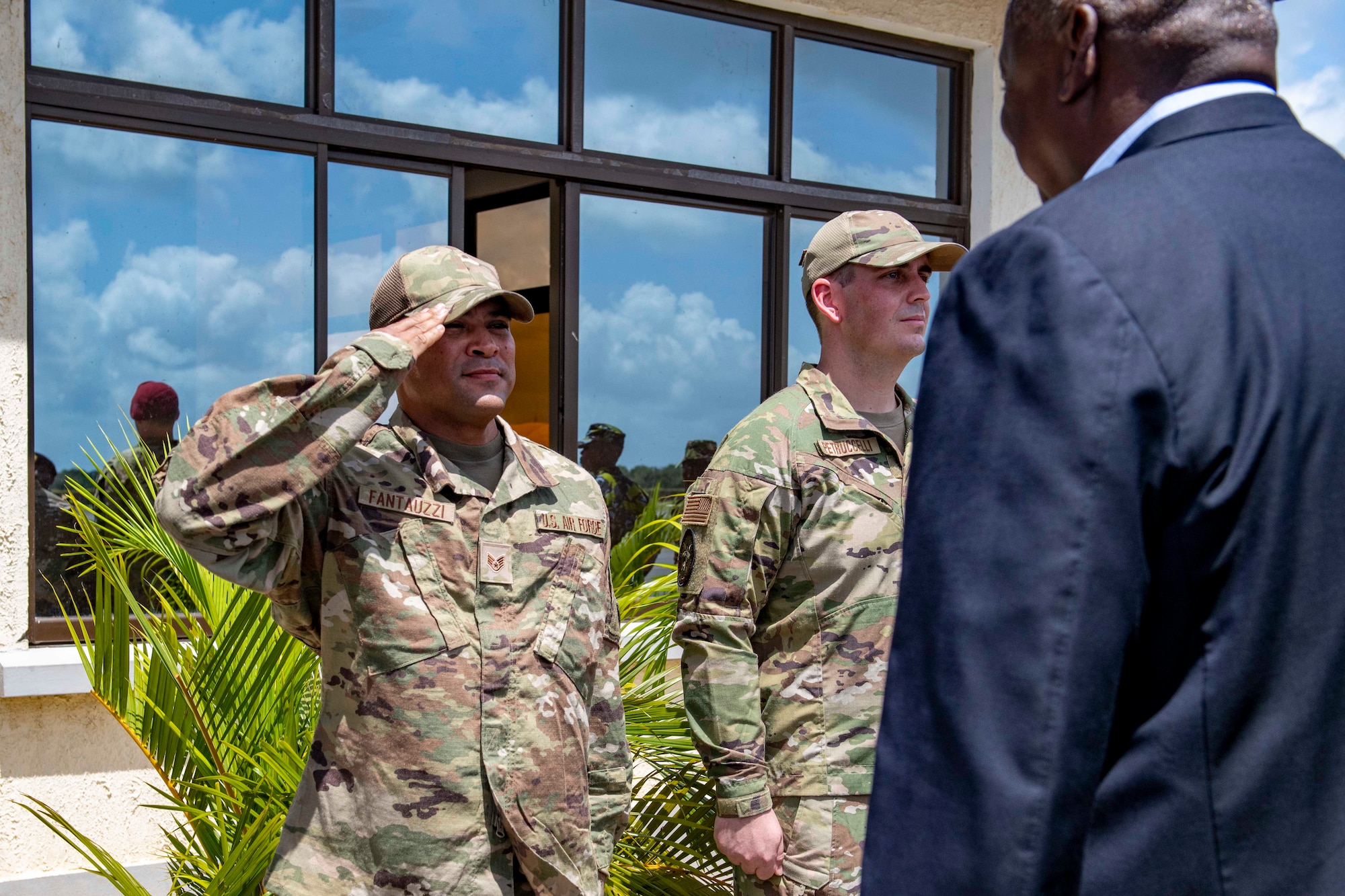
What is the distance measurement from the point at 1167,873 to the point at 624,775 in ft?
5.39

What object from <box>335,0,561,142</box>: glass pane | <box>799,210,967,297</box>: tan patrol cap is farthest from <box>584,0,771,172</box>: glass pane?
<box>799,210,967,297</box>: tan patrol cap

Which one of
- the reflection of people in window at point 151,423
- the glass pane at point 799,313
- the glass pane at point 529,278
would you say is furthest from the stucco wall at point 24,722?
the glass pane at point 799,313

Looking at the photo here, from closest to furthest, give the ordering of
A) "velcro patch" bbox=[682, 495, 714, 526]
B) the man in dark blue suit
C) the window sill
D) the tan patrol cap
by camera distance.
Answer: the man in dark blue suit
"velcro patch" bbox=[682, 495, 714, 526]
the tan patrol cap
the window sill

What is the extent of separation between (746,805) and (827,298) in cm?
117

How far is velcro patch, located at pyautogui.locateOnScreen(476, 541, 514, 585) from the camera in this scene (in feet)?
7.01

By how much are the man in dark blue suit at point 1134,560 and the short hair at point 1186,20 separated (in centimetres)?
10

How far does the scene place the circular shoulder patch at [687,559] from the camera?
2.47 meters

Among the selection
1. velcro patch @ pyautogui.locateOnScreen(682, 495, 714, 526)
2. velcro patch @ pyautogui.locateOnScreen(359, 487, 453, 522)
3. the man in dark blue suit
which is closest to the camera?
the man in dark blue suit

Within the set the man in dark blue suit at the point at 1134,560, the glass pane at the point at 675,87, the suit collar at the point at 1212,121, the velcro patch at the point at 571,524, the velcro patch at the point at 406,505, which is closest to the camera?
the man in dark blue suit at the point at 1134,560

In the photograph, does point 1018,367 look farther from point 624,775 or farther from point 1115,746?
point 624,775

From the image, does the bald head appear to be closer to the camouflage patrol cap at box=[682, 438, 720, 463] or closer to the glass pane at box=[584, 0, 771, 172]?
the glass pane at box=[584, 0, 771, 172]

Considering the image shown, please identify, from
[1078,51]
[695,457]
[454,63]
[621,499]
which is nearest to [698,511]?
[1078,51]

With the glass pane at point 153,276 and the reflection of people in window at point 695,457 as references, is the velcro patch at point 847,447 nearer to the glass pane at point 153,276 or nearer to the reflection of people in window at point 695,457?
the glass pane at point 153,276

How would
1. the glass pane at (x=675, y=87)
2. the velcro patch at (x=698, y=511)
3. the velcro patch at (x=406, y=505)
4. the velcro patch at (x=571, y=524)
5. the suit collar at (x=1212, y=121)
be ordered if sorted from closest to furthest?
the suit collar at (x=1212, y=121) → the velcro patch at (x=406, y=505) → the velcro patch at (x=571, y=524) → the velcro patch at (x=698, y=511) → the glass pane at (x=675, y=87)
